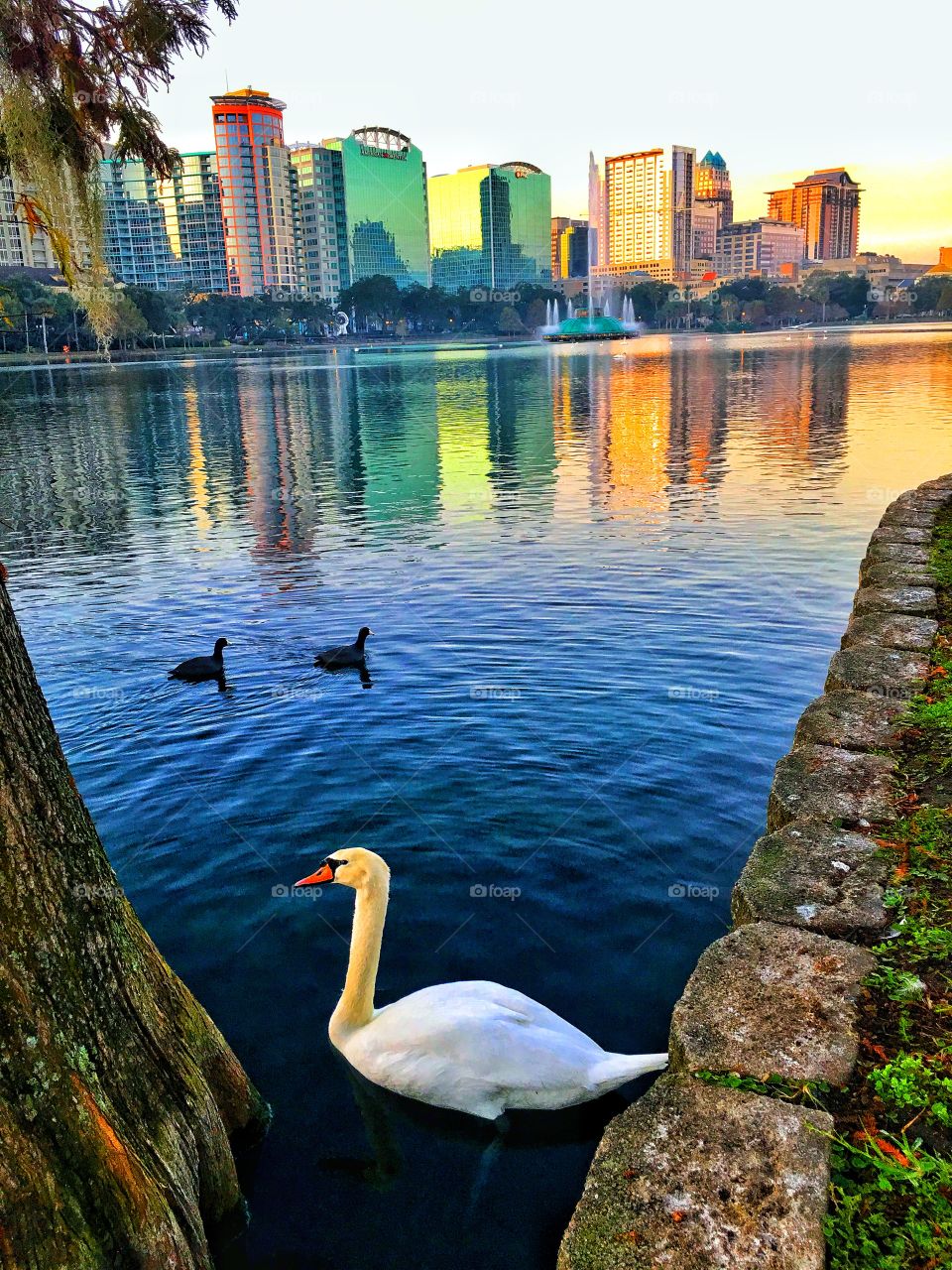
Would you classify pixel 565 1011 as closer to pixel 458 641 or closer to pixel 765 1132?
pixel 765 1132

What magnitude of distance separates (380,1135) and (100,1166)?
2.10 m

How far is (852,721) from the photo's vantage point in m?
6.70

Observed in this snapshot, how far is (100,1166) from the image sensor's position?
326 centimetres

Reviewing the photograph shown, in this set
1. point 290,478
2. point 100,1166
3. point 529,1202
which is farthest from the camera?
point 290,478

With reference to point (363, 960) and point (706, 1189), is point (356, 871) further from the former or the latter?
point (706, 1189)

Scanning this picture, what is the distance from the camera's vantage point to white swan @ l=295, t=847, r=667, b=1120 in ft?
15.7

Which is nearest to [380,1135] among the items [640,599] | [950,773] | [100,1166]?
[100,1166]

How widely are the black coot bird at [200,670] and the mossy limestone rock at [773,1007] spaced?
8234mm

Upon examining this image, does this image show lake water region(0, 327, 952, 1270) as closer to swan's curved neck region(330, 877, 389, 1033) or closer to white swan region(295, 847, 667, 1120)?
white swan region(295, 847, 667, 1120)

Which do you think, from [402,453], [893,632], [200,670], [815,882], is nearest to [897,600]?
[893,632]

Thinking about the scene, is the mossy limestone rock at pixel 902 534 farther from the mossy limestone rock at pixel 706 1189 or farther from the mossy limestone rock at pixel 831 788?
the mossy limestone rock at pixel 706 1189

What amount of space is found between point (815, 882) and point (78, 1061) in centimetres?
355
